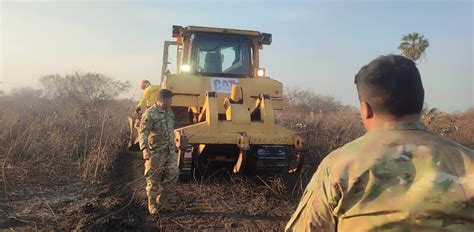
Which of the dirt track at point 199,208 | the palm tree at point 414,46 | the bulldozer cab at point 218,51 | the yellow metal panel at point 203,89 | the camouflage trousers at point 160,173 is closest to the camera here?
the dirt track at point 199,208

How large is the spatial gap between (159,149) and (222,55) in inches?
121

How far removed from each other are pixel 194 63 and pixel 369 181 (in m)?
7.35

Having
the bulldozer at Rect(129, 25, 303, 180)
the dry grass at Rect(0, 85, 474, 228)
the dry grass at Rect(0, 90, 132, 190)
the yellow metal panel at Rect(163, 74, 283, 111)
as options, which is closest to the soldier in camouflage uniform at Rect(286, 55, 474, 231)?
the dry grass at Rect(0, 85, 474, 228)

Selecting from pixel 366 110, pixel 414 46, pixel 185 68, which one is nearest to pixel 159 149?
pixel 185 68

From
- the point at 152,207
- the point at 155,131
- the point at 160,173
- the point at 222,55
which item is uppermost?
the point at 222,55

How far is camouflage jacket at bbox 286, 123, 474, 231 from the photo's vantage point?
1.55 metres

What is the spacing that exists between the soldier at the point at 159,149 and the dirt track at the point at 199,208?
34cm

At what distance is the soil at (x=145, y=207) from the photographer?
5770mm

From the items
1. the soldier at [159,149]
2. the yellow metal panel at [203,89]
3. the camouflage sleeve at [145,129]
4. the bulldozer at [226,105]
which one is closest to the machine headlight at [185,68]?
the bulldozer at [226,105]

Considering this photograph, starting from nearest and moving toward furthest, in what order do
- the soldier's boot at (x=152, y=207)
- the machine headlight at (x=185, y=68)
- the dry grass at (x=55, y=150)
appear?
1. the soldier's boot at (x=152, y=207)
2. the dry grass at (x=55, y=150)
3. the machine headlight at (x=185, y=68)

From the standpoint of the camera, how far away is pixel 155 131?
6473mm

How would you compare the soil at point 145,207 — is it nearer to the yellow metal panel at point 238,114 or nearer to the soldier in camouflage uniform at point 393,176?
the yellow metal panel at point 238,114

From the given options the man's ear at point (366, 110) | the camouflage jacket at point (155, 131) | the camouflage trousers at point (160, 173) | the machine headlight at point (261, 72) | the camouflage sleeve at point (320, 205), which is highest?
the machine headlight at point (261, 72)

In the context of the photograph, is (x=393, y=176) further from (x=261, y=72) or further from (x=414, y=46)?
(x=414, y=46)
